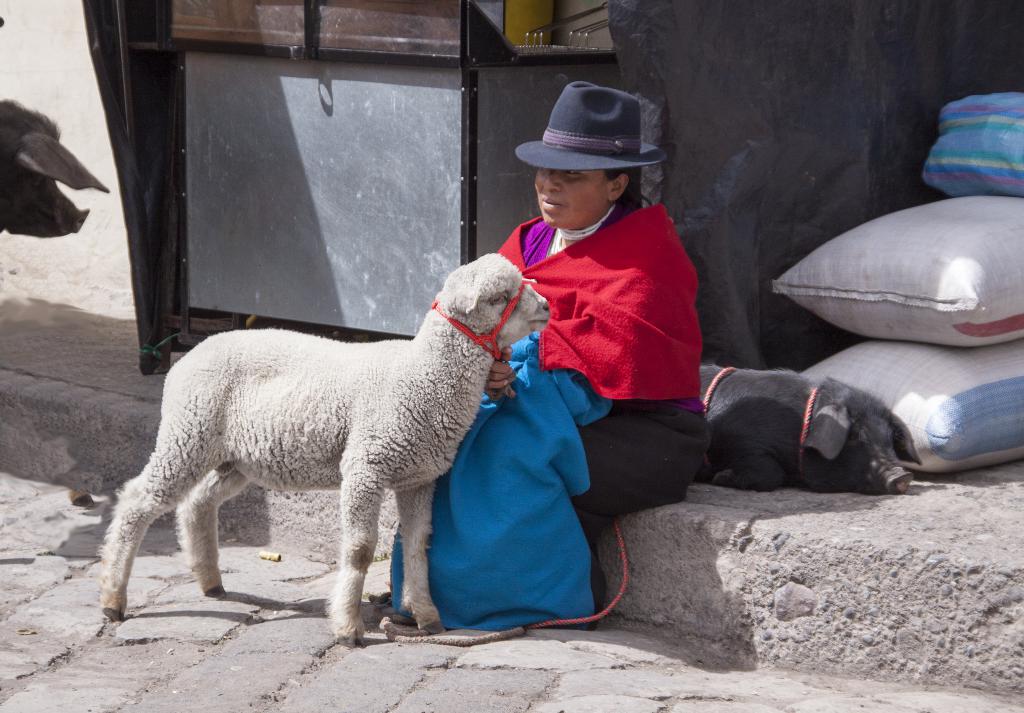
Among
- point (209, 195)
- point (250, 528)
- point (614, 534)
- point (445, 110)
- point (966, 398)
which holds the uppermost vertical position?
point (445, 110)

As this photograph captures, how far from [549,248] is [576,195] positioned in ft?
0.88

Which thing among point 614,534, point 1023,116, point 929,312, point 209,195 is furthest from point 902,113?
point 209,195

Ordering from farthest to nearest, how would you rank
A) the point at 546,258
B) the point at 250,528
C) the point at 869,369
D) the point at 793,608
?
the point at 250,528 → the point at 869,369 → the point at 546,258 → the point at 793,608

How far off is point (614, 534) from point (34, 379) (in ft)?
10.2

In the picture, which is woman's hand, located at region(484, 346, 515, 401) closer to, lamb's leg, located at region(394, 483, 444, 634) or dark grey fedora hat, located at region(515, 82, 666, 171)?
lamb's leg, located at region(394, 483, 444, 634)

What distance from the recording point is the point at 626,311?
385cm

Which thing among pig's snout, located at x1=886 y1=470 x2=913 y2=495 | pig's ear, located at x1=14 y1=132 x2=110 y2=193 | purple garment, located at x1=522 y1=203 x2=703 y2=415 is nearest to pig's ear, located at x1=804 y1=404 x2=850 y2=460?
pig's snout, located at x1=886 y1=470 x2=913 y2=495

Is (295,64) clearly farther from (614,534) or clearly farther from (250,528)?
(614,534)

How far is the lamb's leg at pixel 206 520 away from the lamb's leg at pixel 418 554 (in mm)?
629

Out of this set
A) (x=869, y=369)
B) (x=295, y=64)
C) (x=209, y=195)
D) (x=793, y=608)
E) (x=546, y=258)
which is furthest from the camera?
(x=209, y=195)

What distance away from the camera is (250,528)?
16.8 feet

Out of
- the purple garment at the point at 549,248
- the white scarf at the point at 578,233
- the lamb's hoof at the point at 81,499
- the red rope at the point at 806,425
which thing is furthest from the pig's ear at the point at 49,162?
the red rope at the point at 806,425

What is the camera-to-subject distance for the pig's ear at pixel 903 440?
428cm

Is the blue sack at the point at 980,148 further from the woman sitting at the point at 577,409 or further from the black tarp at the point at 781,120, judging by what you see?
the woman sitting at the point at 577,409
